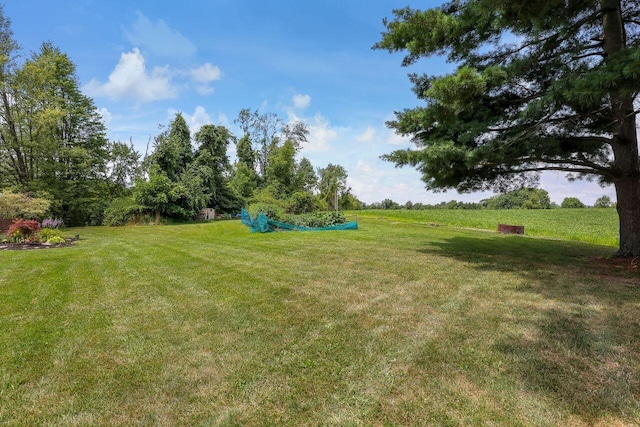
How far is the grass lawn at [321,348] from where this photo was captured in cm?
225

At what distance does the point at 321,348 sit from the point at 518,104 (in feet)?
25.3

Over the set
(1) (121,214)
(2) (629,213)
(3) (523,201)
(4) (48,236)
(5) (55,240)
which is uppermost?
(3) (523,201)

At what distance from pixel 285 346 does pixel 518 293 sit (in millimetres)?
3949

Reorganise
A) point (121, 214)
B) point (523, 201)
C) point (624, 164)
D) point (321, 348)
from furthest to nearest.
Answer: point (523, 201) < point (121, 214) < point (624, 164) < point (321, 348)

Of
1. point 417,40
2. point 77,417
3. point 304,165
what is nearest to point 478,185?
point 417,40

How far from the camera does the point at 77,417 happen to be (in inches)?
86.4

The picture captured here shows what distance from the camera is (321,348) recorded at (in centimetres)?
315

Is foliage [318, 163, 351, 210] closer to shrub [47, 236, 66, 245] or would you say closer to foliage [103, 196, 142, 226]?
foliage [103, 196, 142, 226]

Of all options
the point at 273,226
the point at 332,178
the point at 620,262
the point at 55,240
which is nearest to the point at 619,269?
the point at 620,262

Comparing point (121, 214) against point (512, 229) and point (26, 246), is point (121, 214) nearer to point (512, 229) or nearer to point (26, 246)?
point (26, 246)

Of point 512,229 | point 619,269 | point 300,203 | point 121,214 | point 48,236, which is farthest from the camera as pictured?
point 300,203

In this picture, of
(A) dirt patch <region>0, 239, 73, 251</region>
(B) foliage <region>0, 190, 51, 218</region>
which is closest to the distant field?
(A) dirt patch <region>0, 239, 73, 251</region>

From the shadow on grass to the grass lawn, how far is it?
2 cm

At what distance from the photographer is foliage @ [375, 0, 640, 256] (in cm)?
597
